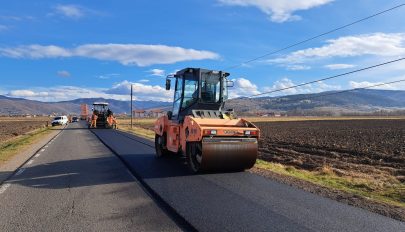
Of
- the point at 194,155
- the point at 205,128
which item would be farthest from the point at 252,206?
the point at 194,155

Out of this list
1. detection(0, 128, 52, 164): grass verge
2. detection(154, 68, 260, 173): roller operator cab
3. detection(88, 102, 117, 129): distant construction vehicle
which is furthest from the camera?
detection(88, 102, 117, 129): distant construction vehicle

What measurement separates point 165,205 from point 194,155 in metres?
4.04

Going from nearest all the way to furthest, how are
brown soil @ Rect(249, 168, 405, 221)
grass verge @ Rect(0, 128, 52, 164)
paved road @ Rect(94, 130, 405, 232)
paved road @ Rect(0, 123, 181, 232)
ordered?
1. paved road @ Rect(94, 130, 405, 232)
2. paved road @ Rect(0, 123, 181, 232)
3. brown soil @ Rect(249, 168, 405, 221)
4. grass verge @ Rect(0, 128, 52, 164)

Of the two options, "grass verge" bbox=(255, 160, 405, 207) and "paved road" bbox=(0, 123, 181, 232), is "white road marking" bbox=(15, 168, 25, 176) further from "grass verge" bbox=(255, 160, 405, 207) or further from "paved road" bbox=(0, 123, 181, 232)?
"grass verge" bbox=(255, 160, 405, 207)

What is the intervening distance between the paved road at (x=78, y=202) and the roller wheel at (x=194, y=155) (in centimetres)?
174

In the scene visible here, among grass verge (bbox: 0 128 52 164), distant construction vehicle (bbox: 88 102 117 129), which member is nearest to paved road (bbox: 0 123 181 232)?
grass verge (bbox: 0 128 52 164)

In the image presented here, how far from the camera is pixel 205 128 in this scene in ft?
34.4

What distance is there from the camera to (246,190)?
8.60 meters

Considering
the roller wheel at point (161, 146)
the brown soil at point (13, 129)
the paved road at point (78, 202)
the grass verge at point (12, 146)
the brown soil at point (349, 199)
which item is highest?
the roller wheel at point (161, 146)

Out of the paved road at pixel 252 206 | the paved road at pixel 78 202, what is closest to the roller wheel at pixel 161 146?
the paved road at pixel 78 202

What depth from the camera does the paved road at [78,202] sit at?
241 inches

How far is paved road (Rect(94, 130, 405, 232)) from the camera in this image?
598 centimetres

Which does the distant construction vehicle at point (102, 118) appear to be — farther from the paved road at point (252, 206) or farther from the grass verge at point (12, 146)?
the paved road at point (252, 206)

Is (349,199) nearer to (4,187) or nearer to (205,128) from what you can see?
(205,128)
